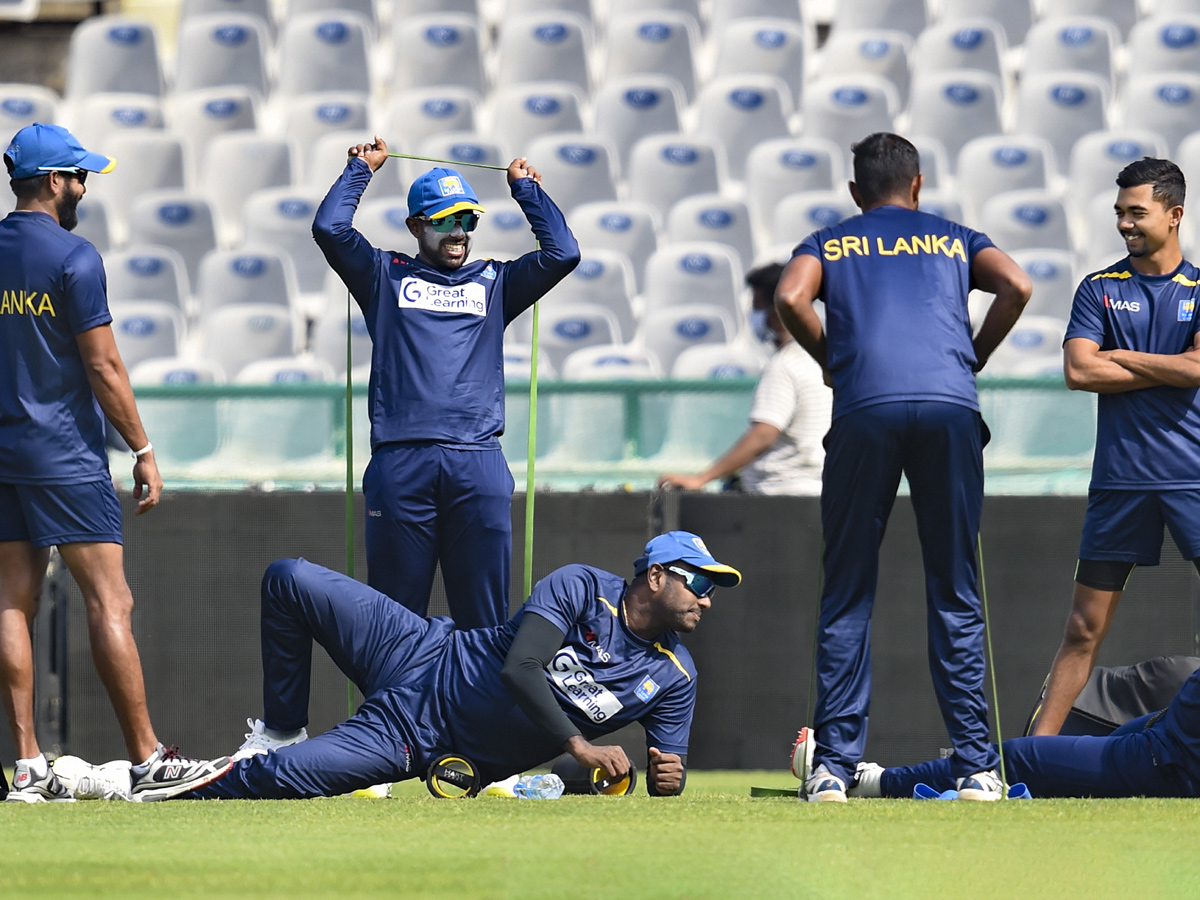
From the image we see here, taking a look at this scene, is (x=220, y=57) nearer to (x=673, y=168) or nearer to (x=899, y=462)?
(x=673, y=168)

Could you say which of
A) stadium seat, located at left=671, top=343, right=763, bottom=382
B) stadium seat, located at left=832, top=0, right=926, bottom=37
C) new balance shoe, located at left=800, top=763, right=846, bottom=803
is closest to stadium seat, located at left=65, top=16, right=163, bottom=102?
stadium seat, located at left=832, top=0, right=926, bottom=37

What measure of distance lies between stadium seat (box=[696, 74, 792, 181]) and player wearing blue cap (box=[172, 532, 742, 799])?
7523 mm

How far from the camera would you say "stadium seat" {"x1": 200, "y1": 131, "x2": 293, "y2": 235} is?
1158cm

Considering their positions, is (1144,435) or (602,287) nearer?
(1144,435)

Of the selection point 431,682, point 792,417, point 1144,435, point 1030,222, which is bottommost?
point 431,682

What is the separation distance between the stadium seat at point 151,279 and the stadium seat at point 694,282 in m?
3.03

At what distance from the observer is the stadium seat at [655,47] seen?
12430 mm

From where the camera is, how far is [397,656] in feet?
16.1

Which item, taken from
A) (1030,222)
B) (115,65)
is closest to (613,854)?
(1030,222)

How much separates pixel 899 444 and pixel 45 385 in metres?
2.47

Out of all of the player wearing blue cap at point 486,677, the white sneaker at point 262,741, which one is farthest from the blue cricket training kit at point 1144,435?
the white sneaker at point 262,741

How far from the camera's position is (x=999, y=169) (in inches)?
442

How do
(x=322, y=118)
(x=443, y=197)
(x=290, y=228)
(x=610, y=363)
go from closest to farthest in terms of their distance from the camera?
1. (x=443, y=197)
2. (x=610, y=363)
3. (x=290, y=228)
4. (x=322, y=118)

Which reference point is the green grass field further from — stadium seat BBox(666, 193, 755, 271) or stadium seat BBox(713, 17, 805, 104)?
stadium seat BBox(713, 17, 805, 104)
